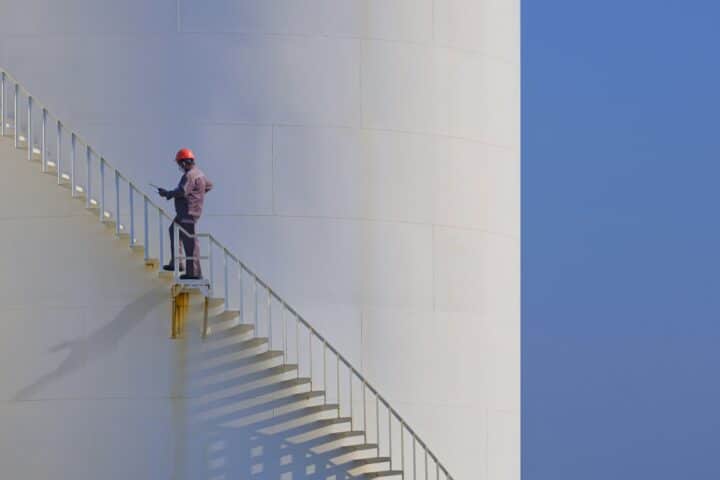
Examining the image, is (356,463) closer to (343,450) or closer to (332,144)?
A: (343,450)

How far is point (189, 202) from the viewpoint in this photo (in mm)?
25406

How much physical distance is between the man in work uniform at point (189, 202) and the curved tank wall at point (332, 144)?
2.90 ft

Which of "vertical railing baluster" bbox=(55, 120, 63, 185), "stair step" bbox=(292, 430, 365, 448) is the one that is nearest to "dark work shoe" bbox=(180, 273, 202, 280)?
"vertical railing baluster" bbox=(55, 120, 63, 185)

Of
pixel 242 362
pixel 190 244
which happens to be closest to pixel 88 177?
pixel 190 244

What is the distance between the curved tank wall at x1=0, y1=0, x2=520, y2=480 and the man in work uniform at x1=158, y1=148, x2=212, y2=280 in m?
0.88

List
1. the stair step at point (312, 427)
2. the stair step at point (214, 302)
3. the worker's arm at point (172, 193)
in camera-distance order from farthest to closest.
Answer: the stair step at point (312, 427), the stair step at point (214, 302), the worker's arm at point (172, 193)

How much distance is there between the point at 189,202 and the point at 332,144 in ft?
7.50

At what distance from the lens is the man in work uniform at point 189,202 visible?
25.3 m

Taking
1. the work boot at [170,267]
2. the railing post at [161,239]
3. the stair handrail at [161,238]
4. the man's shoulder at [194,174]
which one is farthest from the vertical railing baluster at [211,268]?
the man's shoulder at [194,174]

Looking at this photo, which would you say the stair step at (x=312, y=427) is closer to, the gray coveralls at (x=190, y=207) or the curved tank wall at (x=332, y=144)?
the curved tank wall at (x=332, y=144)

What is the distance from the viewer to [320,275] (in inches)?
1050

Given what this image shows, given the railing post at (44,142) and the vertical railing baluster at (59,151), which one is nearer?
the railing post at (44,142)

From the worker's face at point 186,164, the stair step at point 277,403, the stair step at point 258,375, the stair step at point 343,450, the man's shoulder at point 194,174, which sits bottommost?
the stair step at point 343,450

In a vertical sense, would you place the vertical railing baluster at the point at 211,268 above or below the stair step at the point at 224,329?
above
